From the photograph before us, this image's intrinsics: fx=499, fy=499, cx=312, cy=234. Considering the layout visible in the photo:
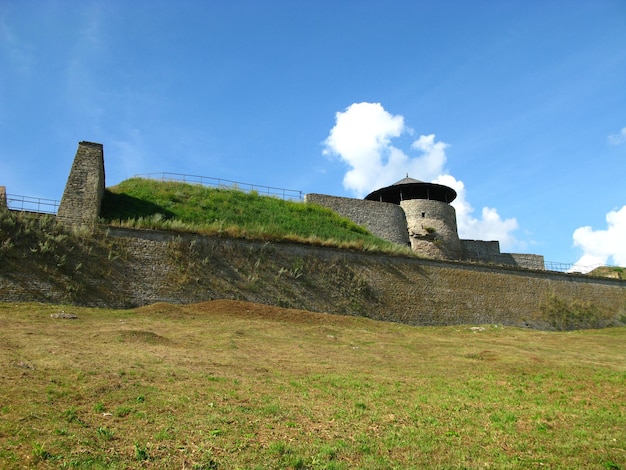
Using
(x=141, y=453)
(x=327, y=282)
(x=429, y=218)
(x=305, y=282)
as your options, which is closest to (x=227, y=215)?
(x=305, y=282)

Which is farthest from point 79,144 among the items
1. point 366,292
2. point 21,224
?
point 366,292

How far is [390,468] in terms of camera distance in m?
6.40

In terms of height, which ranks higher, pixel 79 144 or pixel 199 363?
pixel 79 144

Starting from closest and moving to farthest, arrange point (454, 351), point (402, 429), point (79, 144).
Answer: point (402, 429) < point (454, 351) < point (79, 144)

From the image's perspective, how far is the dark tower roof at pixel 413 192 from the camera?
3562 cm

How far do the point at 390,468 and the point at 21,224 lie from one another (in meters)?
16.7

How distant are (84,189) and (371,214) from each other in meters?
18.4

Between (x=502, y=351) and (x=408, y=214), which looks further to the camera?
(x=408, y=214)

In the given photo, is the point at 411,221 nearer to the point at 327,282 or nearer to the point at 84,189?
the point at 327,282

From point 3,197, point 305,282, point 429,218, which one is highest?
point 429,218

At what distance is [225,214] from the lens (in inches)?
1042

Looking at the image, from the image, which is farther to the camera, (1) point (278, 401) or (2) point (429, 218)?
(2) point (429, 218)

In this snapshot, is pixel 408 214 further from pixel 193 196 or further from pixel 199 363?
pixel 199 363

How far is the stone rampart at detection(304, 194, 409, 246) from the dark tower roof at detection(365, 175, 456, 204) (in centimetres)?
289
